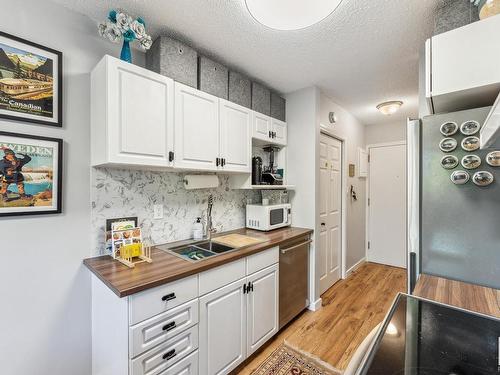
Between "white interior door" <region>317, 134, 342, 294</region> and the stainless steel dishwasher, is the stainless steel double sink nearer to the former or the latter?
the stainless steel dishwasher

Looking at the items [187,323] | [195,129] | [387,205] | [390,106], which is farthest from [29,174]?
[387,205]

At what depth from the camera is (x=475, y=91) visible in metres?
1.15

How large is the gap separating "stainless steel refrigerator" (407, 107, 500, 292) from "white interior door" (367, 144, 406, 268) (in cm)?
291

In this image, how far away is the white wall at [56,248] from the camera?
1274mm

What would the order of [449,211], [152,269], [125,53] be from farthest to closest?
[125,53]
[152,269]
[449,211]

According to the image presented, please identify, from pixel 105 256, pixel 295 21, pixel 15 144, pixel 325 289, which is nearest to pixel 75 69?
pixel 15 144

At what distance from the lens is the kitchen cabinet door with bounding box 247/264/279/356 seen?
5.92ft

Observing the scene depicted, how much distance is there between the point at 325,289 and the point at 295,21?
2927 mm

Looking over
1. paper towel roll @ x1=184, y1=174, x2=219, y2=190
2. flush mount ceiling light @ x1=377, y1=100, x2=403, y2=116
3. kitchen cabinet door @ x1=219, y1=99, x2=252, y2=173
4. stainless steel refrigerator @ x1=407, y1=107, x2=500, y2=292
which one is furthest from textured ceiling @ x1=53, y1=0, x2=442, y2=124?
paper towel roll @ x1=184, y1=174, x2=219, y2=190

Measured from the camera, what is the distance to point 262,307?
1.90 meters

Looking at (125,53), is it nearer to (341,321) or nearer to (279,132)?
(279,132)

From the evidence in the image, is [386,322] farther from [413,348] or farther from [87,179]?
[87,179]

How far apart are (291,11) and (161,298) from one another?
165cm

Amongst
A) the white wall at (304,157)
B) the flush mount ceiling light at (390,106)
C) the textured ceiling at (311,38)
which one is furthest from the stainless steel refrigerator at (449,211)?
the flush mount ceiling light at (390,106)
